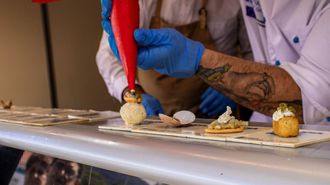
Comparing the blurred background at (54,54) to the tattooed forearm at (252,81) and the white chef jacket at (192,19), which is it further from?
the tattooed forearm at (252,81)

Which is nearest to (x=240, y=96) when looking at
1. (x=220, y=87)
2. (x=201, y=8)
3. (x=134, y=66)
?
(x=220, y=87)

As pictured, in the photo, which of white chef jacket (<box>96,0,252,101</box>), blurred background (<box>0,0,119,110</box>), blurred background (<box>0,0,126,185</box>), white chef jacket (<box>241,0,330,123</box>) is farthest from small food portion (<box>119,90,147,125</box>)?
blurred background (<box>0,0,119,110</box>)

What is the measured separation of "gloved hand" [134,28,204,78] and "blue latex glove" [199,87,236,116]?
0.51m

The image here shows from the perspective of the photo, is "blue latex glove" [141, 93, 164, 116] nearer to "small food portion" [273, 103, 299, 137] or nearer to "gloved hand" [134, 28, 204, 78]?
"gloved hand" [134, 28, 204, 78]

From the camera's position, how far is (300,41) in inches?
42.5

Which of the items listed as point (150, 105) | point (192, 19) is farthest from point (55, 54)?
point (150, 105)

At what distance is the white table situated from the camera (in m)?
0.41

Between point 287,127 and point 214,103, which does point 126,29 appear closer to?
point 287,127

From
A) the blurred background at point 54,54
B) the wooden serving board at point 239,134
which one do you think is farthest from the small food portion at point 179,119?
the blurred background at point 54,54

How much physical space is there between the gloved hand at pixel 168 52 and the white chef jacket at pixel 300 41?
208 millimetres

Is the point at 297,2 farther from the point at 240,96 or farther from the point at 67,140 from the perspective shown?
the point at 67,140

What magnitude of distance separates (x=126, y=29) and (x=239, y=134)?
0.31m

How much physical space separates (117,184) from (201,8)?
929 millimetres

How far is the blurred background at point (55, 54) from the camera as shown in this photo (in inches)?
128
